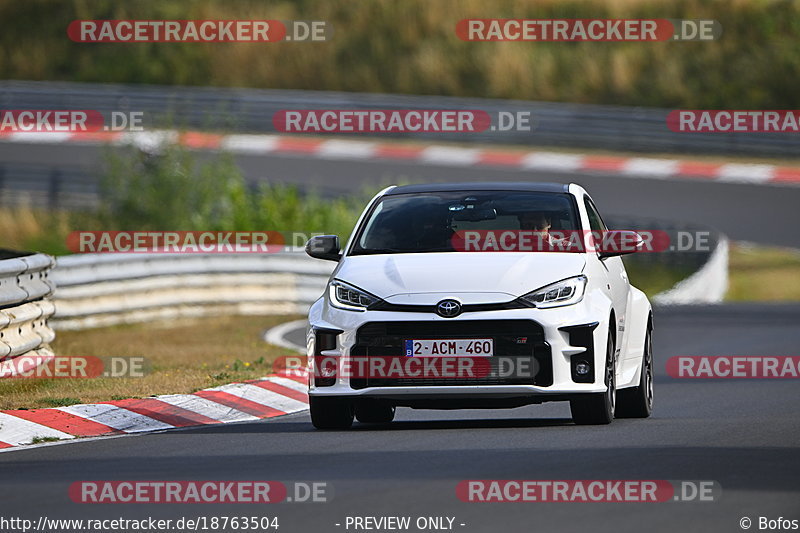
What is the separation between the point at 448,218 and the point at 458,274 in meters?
0.88

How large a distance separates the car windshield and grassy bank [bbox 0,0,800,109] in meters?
30.4

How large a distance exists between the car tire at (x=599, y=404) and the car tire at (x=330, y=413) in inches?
56.5

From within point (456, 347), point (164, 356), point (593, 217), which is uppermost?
point (593, 217)

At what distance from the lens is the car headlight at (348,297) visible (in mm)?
11055

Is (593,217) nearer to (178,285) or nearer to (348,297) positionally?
(348,297)

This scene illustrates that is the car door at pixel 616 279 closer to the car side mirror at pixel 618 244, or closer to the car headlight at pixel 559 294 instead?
the car side mirror at pixel 618 244

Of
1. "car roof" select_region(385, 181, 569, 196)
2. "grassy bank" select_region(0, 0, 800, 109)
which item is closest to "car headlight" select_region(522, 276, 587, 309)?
"car roof" select_region(385, 181, 569, 196)

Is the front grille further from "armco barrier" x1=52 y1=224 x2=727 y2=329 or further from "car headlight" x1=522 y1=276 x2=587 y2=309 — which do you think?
"armco barrier" x1=52 y1=224 x2=727 y2=329

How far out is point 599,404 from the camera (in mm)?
11305

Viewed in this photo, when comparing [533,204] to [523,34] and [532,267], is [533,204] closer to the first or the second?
[532,267]

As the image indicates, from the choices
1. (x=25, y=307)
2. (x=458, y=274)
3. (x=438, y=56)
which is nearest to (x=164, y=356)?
(x=25, y=307)

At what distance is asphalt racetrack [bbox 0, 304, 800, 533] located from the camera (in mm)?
7906

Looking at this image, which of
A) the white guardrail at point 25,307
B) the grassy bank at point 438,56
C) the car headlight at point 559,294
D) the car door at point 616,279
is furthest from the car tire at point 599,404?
the grassy bank at point 438,56

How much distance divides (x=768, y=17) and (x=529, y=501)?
1499 inches
